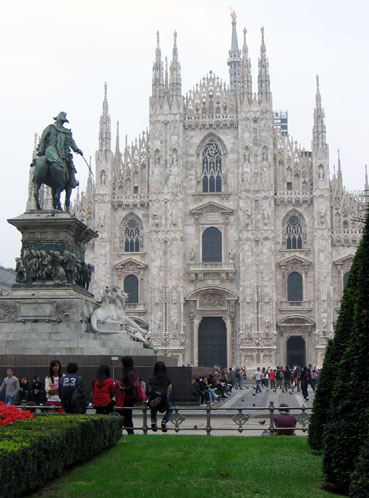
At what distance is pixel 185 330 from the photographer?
160ft

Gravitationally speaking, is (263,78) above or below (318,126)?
above

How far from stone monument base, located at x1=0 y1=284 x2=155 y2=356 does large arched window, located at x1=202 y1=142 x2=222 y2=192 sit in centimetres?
3228

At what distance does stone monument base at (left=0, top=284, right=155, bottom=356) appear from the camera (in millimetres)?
17797

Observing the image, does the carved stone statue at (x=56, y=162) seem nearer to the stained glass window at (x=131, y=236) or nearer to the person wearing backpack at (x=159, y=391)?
the person wearing backpack at (x=159, y=391)

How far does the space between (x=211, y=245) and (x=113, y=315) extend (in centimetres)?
3051

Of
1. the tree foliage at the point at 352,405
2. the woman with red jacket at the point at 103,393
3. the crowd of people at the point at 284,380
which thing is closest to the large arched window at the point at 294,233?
the crowd of people at the point at 284,380

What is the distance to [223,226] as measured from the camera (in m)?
49.8

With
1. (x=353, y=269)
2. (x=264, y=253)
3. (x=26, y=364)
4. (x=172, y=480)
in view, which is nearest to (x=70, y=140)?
(x=26, y=364)

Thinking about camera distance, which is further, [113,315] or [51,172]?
[113,315]

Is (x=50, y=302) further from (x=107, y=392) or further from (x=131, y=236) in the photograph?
(x=131, y=236)

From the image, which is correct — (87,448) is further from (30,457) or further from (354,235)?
(354,235)

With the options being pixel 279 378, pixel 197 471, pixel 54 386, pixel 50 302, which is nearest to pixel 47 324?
pixel 50 302

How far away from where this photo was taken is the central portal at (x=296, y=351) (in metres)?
48.4

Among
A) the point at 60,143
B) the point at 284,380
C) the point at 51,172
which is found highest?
the point at 60,143
